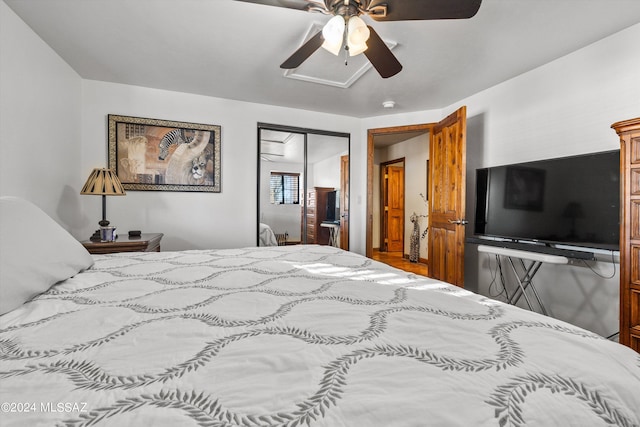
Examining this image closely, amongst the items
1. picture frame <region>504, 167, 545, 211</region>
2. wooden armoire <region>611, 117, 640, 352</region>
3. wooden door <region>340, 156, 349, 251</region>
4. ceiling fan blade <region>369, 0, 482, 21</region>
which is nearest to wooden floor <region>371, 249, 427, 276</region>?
wooden door <region>340, 156, 349, 251</region>

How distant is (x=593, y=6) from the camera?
2.02 metres

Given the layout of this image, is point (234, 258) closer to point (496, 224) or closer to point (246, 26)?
point (246, 26)

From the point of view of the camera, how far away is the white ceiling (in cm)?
207

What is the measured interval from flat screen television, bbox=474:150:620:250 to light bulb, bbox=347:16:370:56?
198 centimetres

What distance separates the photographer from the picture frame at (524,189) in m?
2.66

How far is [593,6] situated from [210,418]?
3.04 meters

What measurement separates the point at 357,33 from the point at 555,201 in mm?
2138

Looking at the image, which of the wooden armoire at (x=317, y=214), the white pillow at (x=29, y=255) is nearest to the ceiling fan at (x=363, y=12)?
the white pillow at (x=29, y=255)

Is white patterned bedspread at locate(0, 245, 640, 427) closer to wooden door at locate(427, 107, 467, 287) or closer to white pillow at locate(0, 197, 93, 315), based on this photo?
white pillow at locate(0, 197, 93, 315)

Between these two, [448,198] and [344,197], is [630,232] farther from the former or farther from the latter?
[344,197]

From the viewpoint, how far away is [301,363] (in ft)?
1.95

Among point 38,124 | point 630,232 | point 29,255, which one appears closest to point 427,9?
point 630,232

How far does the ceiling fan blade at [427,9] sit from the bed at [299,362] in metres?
1.46

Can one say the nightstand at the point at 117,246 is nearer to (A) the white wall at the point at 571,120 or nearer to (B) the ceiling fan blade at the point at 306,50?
(B) the ceiling fan blade at the point at 306,50
